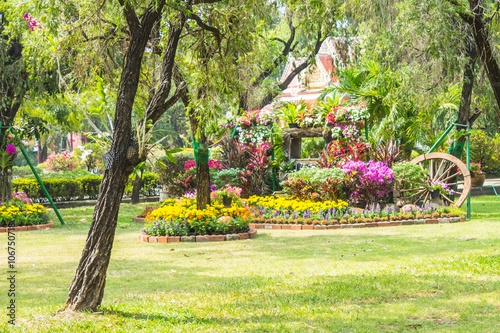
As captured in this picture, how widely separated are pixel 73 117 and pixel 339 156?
29.2ft

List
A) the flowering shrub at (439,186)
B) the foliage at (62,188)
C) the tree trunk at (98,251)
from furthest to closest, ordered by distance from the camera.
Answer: the foliage at (62,188) → the flowering shrub at (439,186) → the tree trunk at (98,251)

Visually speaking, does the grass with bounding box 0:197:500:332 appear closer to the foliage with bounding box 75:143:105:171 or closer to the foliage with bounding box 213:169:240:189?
the foliage with bounding box 213:169:240:189

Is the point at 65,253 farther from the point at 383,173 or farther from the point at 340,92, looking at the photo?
the point at 340,92

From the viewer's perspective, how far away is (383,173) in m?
12.6

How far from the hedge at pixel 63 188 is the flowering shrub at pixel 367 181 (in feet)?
31.5

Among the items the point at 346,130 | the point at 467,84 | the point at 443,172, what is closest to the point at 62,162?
the point at 346,130

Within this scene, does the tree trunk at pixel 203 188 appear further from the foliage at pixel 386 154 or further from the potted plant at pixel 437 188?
the potted plant at pixel 437 188

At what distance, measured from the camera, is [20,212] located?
13203 mm

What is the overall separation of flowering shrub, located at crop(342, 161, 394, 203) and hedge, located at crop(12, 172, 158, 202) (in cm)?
959

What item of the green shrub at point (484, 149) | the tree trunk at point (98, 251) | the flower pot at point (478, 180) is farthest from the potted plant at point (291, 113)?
the tree trunk at point (98, 251)

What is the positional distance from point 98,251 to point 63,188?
16831mm

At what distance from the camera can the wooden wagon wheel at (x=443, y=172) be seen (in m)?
13.1

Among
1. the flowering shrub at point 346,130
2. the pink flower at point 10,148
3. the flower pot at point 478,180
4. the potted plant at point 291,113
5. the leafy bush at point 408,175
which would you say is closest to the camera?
the leafy bush at point 408,175

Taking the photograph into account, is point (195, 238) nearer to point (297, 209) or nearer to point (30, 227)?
point (297, 209)
